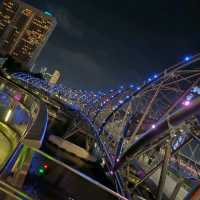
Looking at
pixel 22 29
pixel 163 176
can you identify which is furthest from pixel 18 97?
pixel 22 29

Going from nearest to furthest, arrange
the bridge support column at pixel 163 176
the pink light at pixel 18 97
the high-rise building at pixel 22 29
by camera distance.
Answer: the bridge support column at pixel 163 176
the pink light at pixel 18 97
the high-rise building at pixel 22 29

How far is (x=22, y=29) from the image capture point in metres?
160

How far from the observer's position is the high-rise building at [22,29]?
158 meters

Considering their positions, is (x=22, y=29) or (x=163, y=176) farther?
(x=22, y=29)

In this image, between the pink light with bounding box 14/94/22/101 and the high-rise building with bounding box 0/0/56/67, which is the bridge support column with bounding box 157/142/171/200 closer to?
the pink light with bounding box 14/94/22/101

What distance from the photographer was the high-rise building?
15812cm

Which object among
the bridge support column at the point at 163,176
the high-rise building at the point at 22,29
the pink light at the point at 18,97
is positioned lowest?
the pink light at the point at 18,97

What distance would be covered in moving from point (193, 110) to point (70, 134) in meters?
17.9

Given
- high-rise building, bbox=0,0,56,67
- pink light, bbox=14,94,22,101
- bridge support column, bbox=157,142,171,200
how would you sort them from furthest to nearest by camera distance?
high-rise building, bbox=0,0,56,67 → pink light, bbox=14,94,22,101 → bridge support column, bbox=157,142,171,200

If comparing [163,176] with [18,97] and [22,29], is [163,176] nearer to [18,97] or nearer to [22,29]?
[18,97]

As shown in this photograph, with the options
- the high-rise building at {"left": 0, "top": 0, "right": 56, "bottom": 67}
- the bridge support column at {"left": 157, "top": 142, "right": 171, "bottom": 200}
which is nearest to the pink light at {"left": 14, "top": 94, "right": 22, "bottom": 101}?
the bridge support column at {"left": 157, "top": 142, "right": 171, "bottom": 200}

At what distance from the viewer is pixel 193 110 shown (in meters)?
6.49

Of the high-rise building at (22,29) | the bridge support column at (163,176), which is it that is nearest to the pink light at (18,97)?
the bridge support column at (163,176)

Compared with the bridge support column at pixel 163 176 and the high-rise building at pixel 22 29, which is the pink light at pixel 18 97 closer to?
the bridge support column at pixel 163 176
